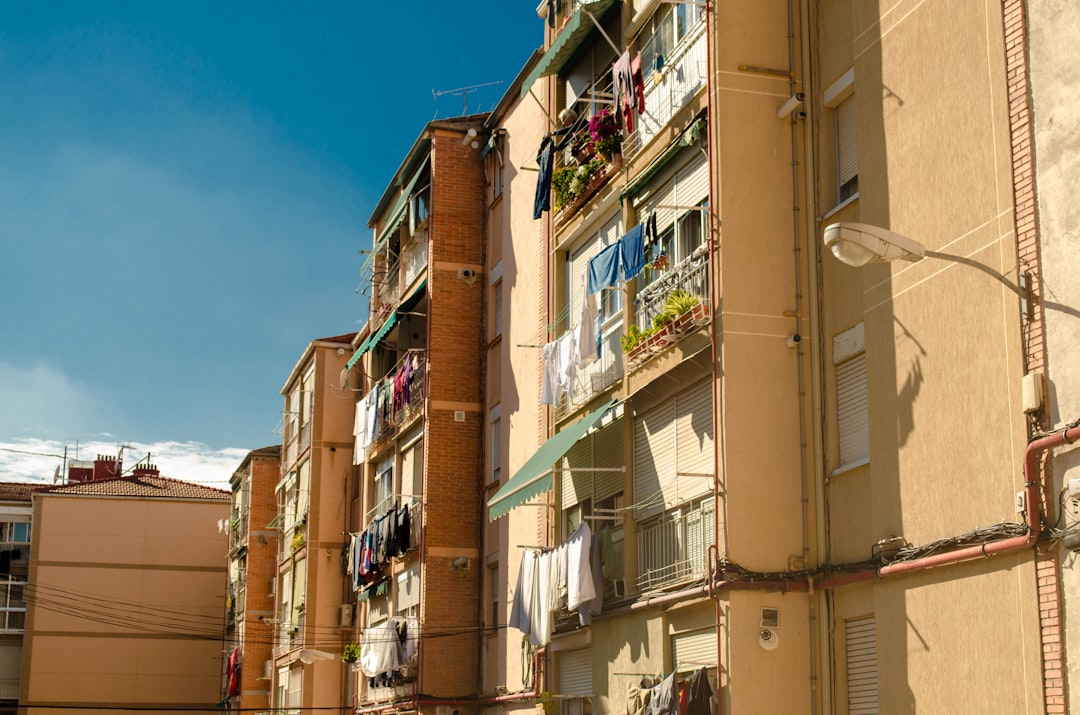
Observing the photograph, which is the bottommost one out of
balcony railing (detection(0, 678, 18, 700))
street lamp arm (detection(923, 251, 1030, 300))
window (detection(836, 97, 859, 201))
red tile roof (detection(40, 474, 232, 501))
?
balcony railing (detection(0, 678, 18, 700))

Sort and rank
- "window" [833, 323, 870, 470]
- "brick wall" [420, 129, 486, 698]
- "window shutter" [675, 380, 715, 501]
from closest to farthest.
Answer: "window" [833, 323, 870, 470] < "window shutter" [675, 380, 715, 501] < "brick wall" [420, 129, 486, 698]

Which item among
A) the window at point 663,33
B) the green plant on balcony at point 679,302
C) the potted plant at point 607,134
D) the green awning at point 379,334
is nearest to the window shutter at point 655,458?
the green plant on balcony at point 679,302

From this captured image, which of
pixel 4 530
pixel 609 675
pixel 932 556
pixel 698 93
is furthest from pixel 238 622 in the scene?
pixel 932 556

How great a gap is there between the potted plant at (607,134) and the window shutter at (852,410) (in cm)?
659

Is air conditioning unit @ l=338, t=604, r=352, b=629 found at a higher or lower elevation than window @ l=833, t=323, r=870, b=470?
lower

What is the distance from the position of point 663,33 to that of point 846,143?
4.73 meters

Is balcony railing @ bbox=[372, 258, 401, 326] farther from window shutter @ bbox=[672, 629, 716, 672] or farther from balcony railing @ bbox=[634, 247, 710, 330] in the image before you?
window shutter @ bbox=[672, 629, 716, 672]

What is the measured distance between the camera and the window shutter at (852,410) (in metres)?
16.0

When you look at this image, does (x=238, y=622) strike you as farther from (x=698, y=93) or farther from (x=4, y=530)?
(x=698, y=93)

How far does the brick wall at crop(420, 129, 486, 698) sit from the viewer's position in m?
28.7

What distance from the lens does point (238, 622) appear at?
177 feet

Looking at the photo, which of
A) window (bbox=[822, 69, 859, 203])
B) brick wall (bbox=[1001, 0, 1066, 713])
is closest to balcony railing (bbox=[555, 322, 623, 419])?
window (bbox=[822, 69, 859, 203])

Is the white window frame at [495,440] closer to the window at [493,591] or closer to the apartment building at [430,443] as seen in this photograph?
the apartment building at [430,443]

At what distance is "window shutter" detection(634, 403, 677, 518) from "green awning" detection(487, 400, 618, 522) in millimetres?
838
